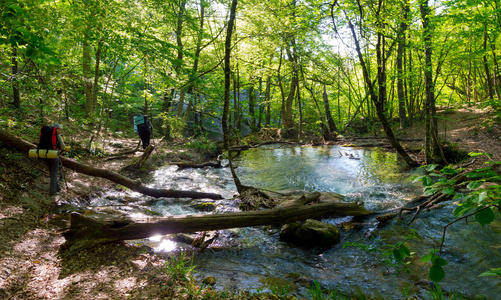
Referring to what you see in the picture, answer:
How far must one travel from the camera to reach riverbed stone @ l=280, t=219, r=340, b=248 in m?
5.25

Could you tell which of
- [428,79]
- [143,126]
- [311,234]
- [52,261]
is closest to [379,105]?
[428,79]

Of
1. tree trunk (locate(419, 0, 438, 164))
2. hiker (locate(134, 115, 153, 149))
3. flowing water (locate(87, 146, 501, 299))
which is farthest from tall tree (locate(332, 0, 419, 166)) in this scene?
hiker (locate(134, 115, 153, 149))

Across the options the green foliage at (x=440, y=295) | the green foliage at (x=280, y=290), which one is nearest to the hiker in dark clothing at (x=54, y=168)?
the green foliage at (x=280, y=290)

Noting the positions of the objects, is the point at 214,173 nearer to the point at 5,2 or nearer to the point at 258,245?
the point at 258,245

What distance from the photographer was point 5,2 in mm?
3672

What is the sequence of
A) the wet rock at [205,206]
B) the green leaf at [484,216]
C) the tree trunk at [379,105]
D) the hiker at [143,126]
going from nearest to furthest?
the green leaf at [484,216]
the wet rock at [205,206]
the tree trunk at [379,105]
the hiker at [143,126]

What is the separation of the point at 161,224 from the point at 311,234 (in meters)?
3.00

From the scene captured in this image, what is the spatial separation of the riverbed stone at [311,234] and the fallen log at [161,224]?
0.27 metres

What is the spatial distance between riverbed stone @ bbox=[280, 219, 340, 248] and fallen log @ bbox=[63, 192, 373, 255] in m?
0.27

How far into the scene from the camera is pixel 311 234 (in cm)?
526

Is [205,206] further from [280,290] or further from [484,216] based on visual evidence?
[484,216]

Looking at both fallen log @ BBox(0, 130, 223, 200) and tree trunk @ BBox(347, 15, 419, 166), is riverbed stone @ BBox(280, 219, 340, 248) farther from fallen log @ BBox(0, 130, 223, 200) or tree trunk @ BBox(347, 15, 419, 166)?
tree trunk @ BBox(347, 15, 419, 166)

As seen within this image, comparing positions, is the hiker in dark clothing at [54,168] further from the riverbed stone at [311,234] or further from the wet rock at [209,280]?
the riverbed stone at [311,234]

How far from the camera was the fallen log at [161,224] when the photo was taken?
14.4 ft
